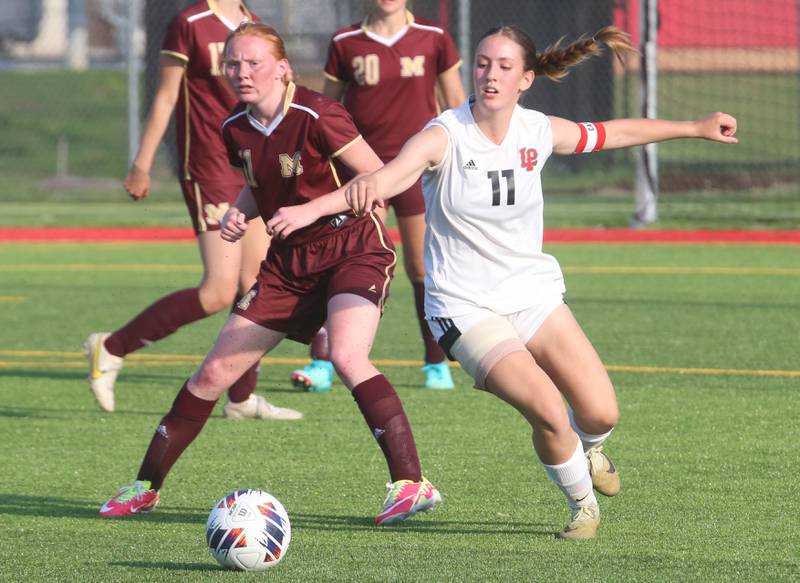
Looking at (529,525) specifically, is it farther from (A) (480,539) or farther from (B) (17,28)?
(B) (17,28)

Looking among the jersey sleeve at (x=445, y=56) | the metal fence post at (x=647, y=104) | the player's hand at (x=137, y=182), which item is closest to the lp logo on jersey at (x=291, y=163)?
the player's hand at (x=137, y=182)

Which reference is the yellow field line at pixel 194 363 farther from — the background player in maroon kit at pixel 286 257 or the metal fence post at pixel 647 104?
the metal fence post at pixel 647 104

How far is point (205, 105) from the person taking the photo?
7.59m

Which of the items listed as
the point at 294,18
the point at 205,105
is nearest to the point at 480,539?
the point at 205,105

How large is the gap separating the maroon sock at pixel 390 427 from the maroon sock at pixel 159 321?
7.75ft

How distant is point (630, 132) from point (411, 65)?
3.10 meters

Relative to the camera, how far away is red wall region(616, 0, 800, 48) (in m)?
25.7

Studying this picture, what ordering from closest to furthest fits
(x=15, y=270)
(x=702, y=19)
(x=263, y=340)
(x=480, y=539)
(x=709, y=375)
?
(x=480, y=539) → (x=263, y=340) → (x=709, y=375) → (x=15, y=270) → (x=702, y=19)

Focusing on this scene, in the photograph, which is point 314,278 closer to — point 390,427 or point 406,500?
point 390,427

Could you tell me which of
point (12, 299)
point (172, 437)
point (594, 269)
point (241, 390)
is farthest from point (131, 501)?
point (594, 269)

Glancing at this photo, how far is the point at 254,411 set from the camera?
24.9 feet

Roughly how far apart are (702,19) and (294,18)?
9.29 m

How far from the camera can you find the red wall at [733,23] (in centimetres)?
2567

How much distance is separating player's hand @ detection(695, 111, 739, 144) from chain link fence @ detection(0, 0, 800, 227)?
10.3 metres
